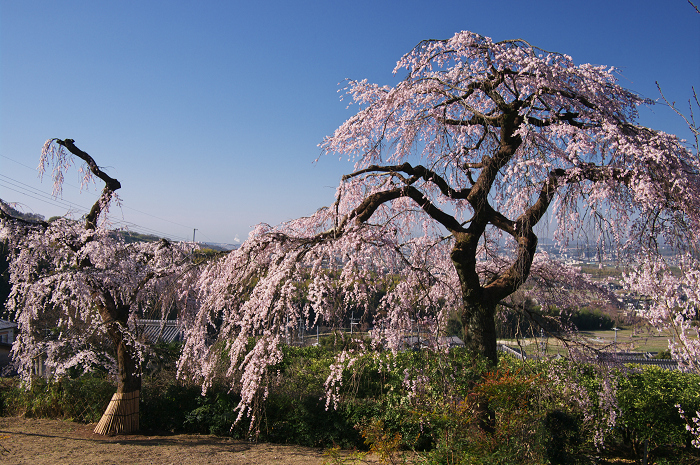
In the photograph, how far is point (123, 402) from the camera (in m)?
6.62

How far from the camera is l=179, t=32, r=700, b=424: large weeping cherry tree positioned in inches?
145

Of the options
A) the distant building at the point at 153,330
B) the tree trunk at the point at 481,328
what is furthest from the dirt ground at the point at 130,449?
the tree trunk at the point at 481,328

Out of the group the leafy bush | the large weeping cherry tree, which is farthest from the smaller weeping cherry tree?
the leafy bush

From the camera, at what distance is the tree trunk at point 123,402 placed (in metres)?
6.55

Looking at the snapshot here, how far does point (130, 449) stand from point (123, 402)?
0.98m

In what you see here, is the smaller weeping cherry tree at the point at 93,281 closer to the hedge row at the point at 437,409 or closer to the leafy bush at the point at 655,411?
the hedge row at the point at 437,409

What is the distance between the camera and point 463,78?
5.24m

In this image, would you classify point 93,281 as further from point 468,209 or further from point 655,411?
point 655,411

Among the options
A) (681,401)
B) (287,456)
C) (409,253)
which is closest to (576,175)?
→ (409,253)

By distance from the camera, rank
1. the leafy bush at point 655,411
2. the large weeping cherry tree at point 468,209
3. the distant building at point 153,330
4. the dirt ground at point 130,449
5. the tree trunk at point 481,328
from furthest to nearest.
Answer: the distant building at point 153,330, the leafy bush at point 655,411, the dirt ground at point 130,449, the tree trunk at point 481,328, the large weeping cherry tree at point 468,209

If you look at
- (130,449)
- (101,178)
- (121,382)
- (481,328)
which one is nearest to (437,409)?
(481,328)

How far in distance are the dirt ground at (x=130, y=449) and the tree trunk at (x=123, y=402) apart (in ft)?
0.49

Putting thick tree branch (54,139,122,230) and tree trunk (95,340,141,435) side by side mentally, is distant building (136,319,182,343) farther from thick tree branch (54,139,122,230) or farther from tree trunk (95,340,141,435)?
thick tree branch (54,139,122,230)

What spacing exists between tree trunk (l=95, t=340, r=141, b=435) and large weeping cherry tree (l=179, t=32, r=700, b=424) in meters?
2.15
